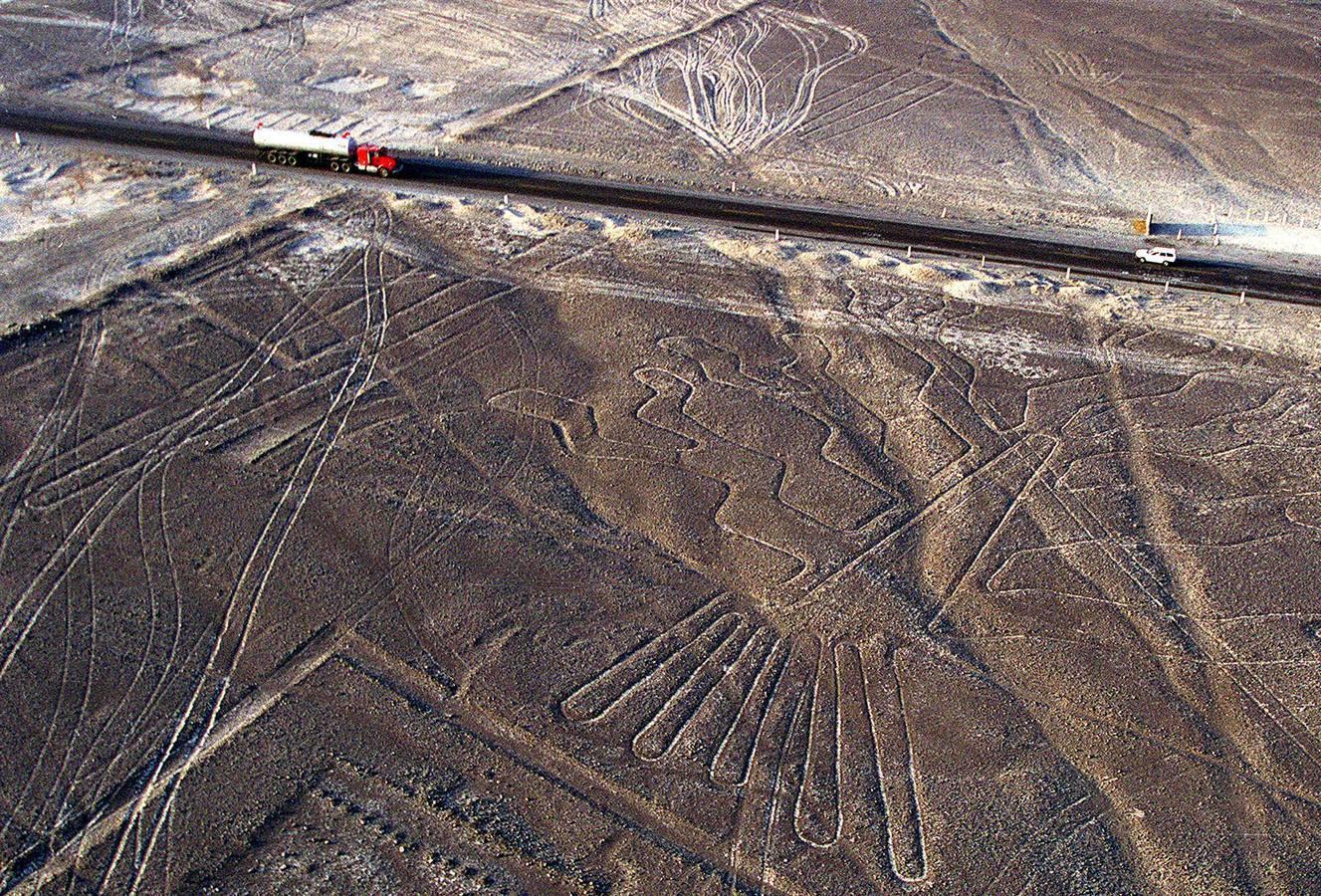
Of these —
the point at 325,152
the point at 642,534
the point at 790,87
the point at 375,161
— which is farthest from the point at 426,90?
the point at 642,534

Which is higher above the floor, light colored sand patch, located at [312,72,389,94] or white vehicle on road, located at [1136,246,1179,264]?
light colored sand patch, located at [312,72,389,94]

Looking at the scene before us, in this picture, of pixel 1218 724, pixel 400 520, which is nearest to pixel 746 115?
pixel 400 520

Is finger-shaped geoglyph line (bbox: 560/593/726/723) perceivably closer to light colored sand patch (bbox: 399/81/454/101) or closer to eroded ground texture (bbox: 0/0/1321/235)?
eroded ground texture (bbox: 0/0/1321/235)

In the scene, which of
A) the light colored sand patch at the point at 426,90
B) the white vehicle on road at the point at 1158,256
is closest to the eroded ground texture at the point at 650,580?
the white vehicle on road at the point at 1158,256

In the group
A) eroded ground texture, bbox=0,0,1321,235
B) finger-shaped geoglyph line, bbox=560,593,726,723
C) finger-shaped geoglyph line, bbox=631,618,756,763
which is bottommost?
finger-shaped geoglyph line, bbox=631,618,756,763

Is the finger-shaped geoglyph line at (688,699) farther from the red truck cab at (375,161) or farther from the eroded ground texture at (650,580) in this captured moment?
the red truck cab at (375,161)

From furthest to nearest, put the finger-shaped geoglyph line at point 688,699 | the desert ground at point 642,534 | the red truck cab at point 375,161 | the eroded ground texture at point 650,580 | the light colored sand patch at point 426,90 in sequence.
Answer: the light colored sand patch at point 426,90 → the red truck cab at point 375,161 → the finger-shaped geoglyph line at point 688,699 → the desert ground at point 642,534 → the eroded ground texture at point 650,580

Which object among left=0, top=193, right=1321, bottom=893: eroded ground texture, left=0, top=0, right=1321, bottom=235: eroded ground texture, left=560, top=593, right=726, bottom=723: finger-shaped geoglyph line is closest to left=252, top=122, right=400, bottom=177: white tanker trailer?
left=0, top=0, right=1321, bottom=235: eroded ground texture

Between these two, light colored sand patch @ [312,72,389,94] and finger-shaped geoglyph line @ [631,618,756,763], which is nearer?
finger-shaped geoglyph line @ [631,618,756,763]
